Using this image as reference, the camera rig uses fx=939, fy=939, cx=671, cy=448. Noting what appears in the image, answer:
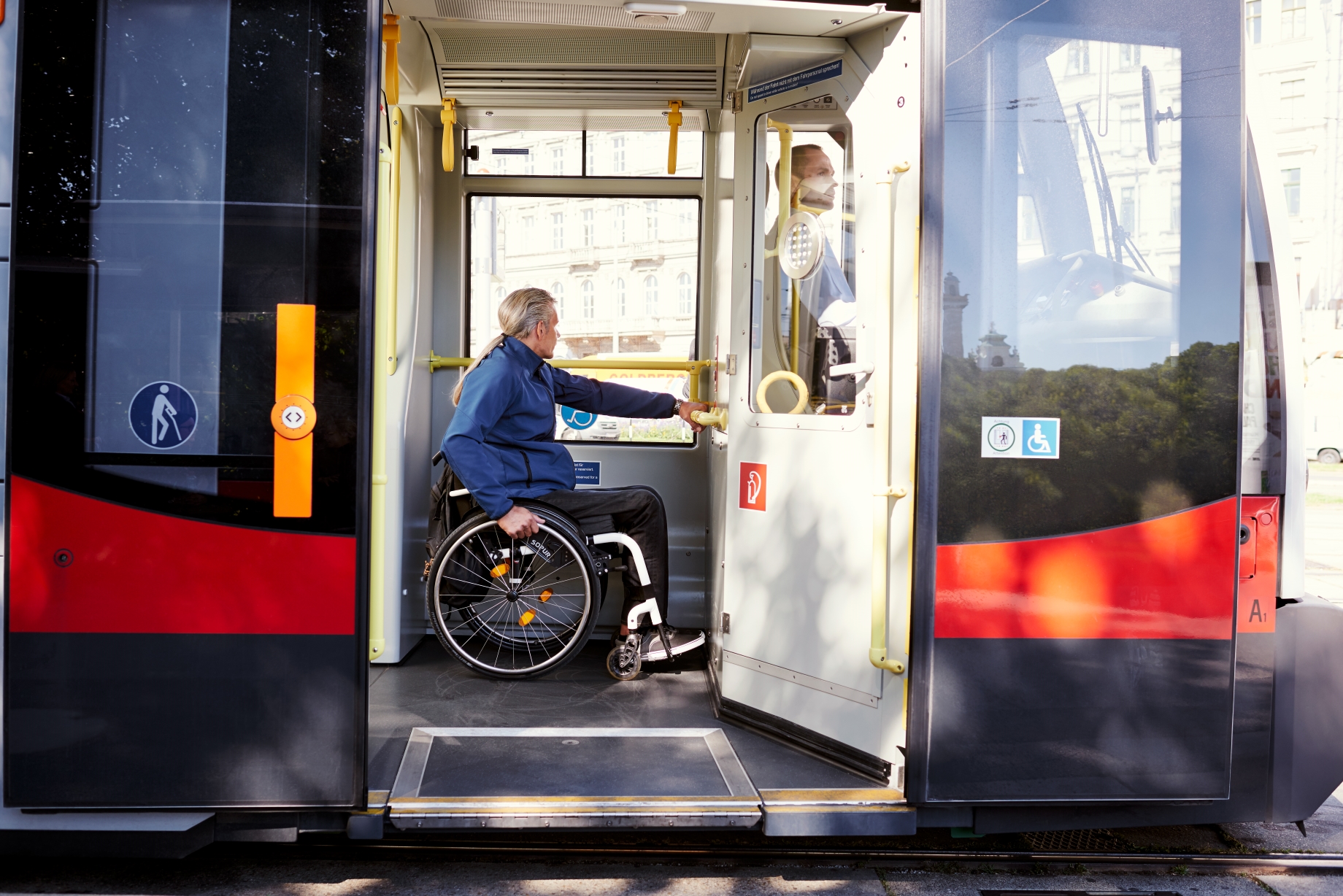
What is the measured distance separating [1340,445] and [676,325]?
25.2 metres

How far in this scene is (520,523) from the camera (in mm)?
3686

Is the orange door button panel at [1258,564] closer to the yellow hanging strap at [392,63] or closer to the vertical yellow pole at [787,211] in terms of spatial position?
the vertical yellow pole at [787,211]

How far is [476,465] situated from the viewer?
372 cm

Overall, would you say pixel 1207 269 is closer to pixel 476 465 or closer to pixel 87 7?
pixel 476 465

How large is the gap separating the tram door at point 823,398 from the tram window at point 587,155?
124 cm

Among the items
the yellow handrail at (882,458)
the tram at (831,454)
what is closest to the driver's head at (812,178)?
the tram at (831,454)

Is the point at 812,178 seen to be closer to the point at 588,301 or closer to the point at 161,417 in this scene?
the point at 588,301

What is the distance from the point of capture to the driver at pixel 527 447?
3.74 metres

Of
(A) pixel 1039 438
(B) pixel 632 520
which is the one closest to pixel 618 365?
(B) pixel 632 520

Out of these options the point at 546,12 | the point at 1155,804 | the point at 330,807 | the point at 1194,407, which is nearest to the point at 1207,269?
the point at 1194,407

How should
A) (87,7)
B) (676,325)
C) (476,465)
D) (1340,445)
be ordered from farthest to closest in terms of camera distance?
(1340,445) < (676,325) < (476,465) < (87,7)

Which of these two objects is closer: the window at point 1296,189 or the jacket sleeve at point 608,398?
the jacket sleeve at point 608,398

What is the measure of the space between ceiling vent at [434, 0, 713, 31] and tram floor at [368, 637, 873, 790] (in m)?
2.30

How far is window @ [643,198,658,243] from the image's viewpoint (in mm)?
4777
